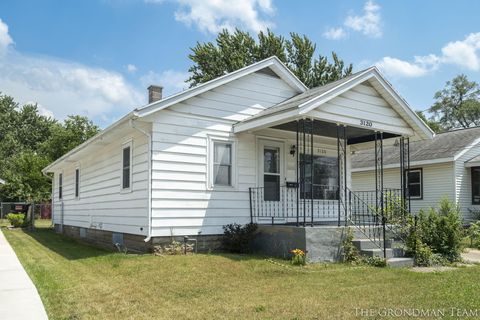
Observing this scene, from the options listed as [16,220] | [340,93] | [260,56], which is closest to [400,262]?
[340,93]

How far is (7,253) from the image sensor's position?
1246 centimetres

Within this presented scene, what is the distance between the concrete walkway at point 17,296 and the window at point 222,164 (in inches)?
188

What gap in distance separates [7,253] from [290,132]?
27.9 feet

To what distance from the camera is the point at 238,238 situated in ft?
35.5

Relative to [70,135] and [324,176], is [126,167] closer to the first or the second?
[324,176]

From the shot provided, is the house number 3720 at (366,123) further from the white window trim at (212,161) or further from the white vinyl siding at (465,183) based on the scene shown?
the white vinyl siding at (465,183)

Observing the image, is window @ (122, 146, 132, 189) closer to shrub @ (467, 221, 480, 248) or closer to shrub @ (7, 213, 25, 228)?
shrub @ (467, 221, 480, 248)

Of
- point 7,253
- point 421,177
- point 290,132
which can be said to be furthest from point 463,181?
point 7,253

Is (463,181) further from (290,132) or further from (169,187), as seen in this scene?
(169,187)

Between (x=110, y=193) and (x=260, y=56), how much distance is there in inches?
981

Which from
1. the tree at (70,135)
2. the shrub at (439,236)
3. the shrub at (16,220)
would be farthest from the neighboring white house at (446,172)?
Result: the tree at (70,135)

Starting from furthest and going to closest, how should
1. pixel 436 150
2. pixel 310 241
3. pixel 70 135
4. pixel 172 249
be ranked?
pixel 70 135 < pixel 436 150 < pixel 172 249 < pixel 310 241

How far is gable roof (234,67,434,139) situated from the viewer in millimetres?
9844

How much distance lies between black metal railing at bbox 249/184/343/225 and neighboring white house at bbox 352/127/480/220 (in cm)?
838
